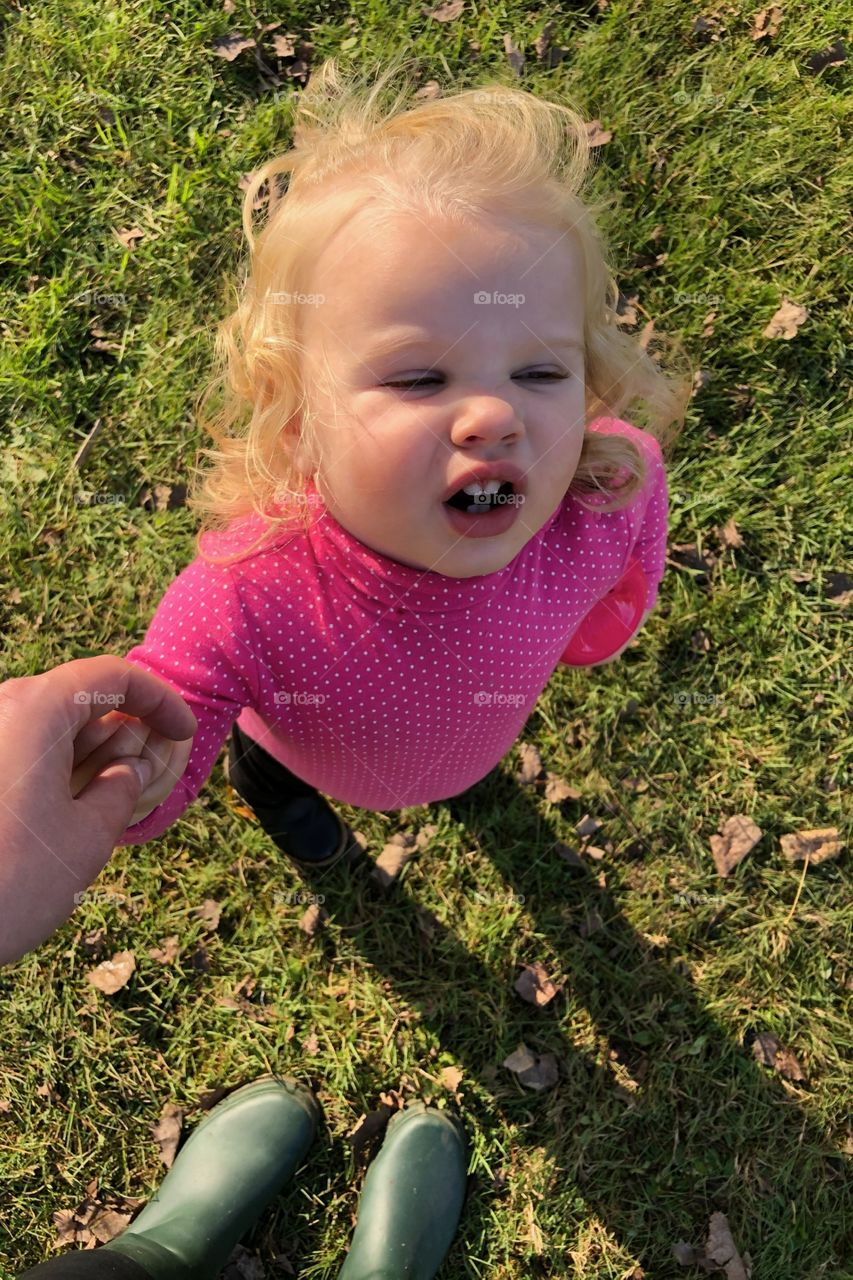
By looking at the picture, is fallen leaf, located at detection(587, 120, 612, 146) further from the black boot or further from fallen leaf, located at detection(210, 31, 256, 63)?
the black boot

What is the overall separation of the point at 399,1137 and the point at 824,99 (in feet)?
16.8

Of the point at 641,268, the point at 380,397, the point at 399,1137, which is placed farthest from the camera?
the point at 641,268

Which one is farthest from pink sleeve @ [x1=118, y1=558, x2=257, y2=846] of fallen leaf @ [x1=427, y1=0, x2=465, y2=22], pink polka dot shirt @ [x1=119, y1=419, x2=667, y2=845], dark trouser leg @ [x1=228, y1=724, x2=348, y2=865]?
fallen leaf @ [x1=427, y1=0, x2=465, y2=22]

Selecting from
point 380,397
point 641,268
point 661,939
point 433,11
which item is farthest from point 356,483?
point 433,11

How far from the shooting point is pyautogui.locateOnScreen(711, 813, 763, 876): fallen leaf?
12.5ft

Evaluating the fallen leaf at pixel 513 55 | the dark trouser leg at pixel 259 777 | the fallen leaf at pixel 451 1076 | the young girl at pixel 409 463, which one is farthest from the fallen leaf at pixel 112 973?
the fallen leaf at pixel 513 55

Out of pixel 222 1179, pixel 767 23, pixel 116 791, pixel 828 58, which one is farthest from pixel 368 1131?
pixel 767 23

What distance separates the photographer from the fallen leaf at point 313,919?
3.69 m

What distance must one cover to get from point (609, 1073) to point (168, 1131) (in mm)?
1790

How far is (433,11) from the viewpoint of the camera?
4398 mm

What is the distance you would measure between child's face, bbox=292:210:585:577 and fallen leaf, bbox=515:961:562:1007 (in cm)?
225

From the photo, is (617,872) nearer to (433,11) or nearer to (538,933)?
(538,933)

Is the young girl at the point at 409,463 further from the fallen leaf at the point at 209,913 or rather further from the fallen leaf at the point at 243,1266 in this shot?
the fallen leaf at the point at 243,1266

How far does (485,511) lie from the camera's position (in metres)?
1.99
